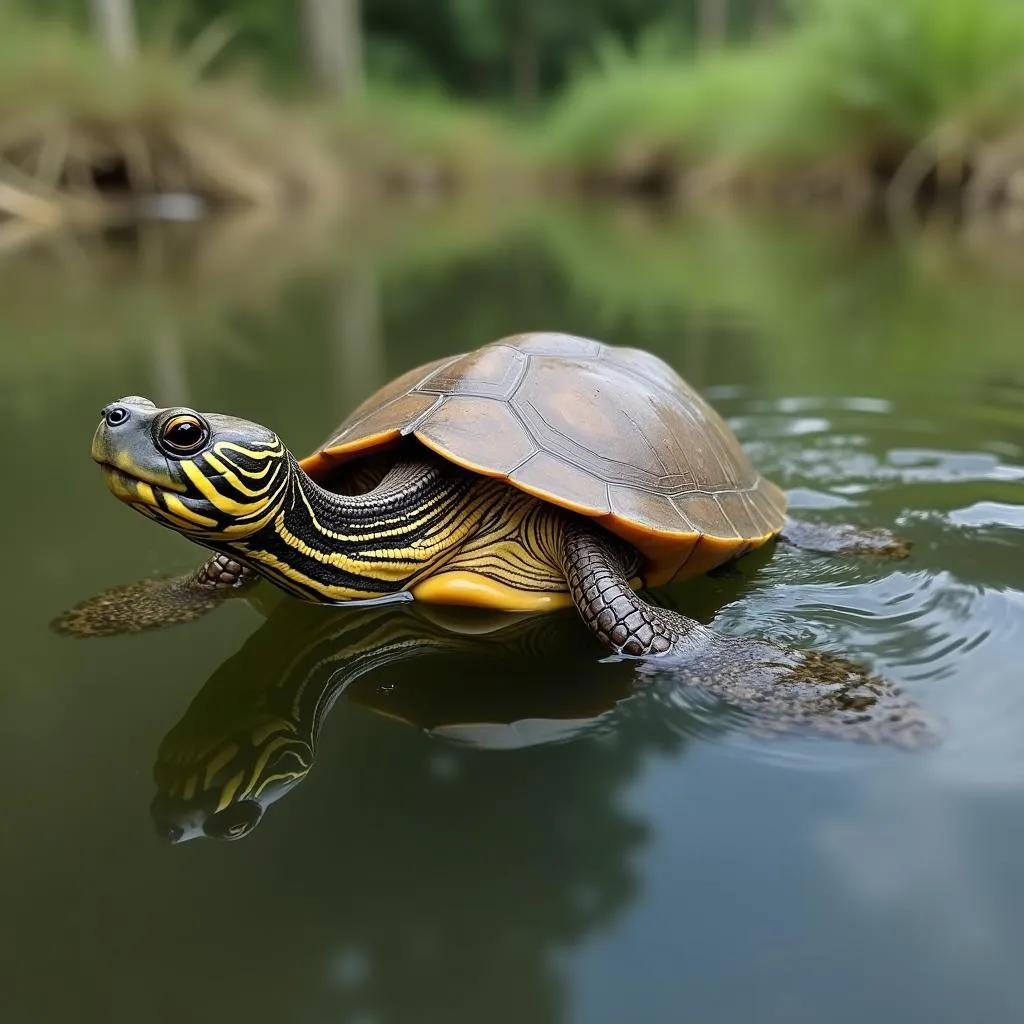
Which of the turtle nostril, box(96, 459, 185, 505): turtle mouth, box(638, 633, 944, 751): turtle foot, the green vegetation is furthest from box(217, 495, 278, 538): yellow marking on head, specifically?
the green vegetation

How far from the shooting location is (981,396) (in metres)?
3.38

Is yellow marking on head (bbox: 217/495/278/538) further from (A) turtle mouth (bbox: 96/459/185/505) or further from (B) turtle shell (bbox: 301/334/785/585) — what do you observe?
(B) turtle shell (bbox: 301/334/785/585)

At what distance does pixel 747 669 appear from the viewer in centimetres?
155

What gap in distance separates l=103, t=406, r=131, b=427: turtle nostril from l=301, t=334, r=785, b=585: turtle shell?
59cm

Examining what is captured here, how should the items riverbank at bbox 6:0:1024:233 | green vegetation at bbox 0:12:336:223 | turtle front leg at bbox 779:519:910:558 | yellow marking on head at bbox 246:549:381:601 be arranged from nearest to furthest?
yellow marking on head at bbox 246:549:381:601
turtle front leg at bbox 779:519:910:558
green vegetation at bbox 0:12:336:223
riverbank at bbox 6:0:1024:233

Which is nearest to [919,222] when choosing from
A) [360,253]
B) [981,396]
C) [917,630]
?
[360,253]

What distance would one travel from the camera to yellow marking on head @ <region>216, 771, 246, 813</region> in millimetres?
1272

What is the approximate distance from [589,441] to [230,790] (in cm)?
102

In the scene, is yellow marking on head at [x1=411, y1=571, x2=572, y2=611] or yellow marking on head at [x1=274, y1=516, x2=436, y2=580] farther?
yellow marking on head at [x1=411, y1=571, x2=572, y2=611]

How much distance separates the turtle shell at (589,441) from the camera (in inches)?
72.4

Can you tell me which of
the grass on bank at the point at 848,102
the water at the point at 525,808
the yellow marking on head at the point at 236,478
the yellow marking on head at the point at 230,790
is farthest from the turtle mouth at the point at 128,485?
the grass on bank at the point at 848,102

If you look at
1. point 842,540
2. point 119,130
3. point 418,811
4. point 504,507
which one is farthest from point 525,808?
point 119,130

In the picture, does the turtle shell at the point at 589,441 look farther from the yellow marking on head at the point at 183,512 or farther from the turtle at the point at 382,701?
the yellow marking on head at the point at 183,512

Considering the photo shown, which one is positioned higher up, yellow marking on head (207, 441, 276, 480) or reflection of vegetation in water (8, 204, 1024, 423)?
yellow marking on head (207, 441, 276, 480)
